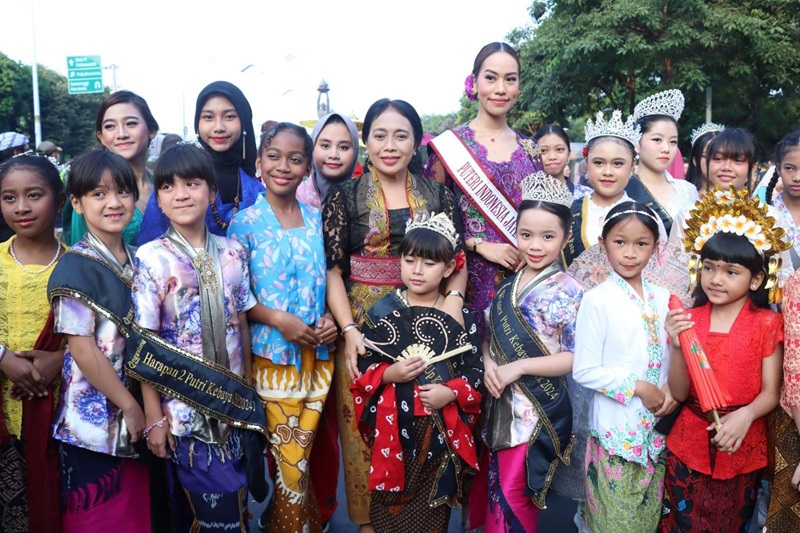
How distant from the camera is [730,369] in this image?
2.78 metres

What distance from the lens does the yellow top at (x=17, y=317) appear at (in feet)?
9.45

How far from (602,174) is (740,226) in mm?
1040

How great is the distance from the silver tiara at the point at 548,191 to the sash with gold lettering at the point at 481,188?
1.27 ft

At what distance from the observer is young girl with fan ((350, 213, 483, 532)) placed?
3008 mm

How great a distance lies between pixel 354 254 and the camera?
3396 millimetres

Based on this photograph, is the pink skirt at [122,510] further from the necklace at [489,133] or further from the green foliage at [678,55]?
the green foliage at [678,55]

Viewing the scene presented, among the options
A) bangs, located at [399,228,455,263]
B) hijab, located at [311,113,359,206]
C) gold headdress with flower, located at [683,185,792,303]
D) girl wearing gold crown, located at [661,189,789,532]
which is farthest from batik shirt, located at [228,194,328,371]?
gold headdress with flower, located at [683,185,792,303]

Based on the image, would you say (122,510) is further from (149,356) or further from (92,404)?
(149,356)

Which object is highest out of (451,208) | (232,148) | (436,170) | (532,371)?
(232,148)

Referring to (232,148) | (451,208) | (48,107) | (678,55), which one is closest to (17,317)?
(232,148)

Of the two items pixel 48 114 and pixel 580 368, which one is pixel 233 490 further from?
pixel 48 114

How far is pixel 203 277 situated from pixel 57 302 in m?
0.56

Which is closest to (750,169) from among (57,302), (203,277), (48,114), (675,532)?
(675,532)

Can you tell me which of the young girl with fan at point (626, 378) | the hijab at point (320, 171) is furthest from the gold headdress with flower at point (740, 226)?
the hijab at point (320, 171)
